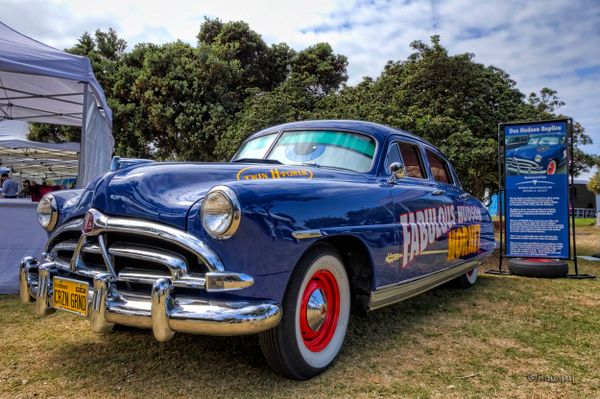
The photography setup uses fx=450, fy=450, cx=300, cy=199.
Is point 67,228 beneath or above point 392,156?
beneath

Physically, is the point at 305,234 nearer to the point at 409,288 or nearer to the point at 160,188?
the point at 160,188

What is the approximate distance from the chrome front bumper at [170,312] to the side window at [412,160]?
2234mm

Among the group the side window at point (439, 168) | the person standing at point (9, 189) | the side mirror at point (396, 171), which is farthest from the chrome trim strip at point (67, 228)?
the person standing at point (9, 189)

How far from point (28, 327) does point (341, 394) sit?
8.85 feet

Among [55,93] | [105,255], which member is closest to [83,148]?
[55,93]

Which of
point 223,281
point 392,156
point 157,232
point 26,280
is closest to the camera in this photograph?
point 223,281

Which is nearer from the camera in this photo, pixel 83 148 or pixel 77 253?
pixel 77 253

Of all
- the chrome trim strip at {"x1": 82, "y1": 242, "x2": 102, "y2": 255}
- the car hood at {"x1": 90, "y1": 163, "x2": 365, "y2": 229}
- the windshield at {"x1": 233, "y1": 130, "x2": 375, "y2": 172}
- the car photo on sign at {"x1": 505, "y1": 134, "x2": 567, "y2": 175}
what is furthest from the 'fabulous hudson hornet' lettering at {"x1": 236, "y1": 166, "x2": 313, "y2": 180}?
the car photo on sign at {"x1": 505, "y1": 134, "x2": 567, "y2": 175}

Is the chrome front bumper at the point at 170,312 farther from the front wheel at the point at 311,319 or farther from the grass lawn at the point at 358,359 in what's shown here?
the grass lawn at the point at 358,359

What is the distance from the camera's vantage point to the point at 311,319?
8.49ft

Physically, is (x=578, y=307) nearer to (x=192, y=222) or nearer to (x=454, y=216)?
(x=454, y=216)

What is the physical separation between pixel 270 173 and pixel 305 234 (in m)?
0.70

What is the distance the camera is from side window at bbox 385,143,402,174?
3574 mm

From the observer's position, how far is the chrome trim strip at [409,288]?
3.01 meters
